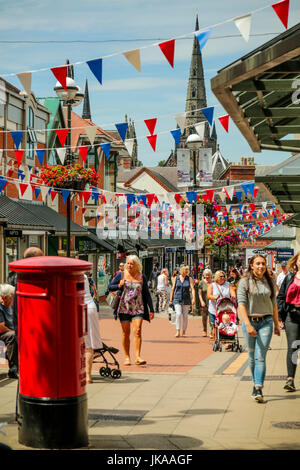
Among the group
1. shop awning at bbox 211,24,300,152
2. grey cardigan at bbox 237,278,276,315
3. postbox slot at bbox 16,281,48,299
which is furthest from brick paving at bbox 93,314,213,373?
postbox slot at bbox 16,281,48,299

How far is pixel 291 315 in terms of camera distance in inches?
363

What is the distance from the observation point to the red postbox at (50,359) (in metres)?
6.02

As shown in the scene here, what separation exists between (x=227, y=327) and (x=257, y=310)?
5.69 meters

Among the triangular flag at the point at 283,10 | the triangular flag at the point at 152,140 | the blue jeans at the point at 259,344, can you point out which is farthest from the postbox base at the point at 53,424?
the triangular flag at the point at 152,140

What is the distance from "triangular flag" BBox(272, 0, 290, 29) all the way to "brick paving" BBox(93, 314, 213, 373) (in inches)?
210

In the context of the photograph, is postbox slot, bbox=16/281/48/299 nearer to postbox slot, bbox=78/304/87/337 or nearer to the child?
postbox slot, bbox=78/304/87/337

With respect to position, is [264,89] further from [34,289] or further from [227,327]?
[227,327]

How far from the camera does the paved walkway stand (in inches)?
248

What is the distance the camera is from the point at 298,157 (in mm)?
10562

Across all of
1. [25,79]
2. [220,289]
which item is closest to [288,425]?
[25,79]

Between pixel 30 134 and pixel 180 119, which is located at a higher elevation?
pixel 30 134
